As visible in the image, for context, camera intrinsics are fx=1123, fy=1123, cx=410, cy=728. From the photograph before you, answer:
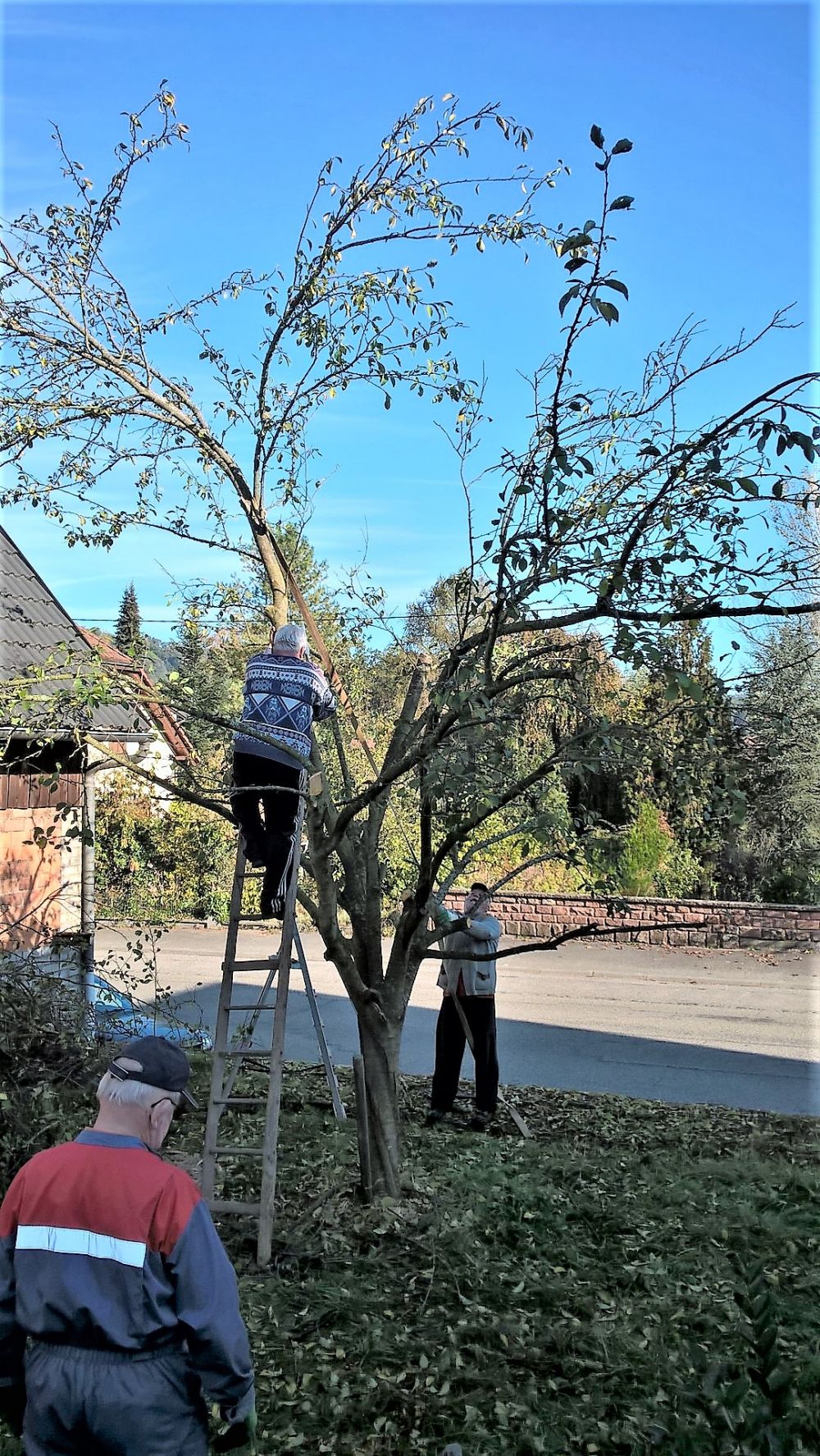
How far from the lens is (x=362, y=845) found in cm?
675

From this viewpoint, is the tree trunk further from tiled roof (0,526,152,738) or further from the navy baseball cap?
the navy baseball cap

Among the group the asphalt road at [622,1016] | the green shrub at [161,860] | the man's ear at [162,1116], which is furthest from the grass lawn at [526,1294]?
the green shrub at [161,860]

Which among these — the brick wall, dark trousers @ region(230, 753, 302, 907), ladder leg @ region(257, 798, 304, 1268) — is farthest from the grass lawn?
the brick wall

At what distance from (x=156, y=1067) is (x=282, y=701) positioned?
10.9 ft

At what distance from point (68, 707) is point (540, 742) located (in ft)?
21.9

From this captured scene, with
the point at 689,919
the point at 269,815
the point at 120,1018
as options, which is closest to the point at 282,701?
the point at 269,815

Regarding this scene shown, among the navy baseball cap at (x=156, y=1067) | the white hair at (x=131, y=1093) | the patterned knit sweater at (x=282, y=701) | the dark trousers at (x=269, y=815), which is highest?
the patterned knit sweater at (x=282, y=701)

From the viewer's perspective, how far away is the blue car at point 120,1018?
774 centimetres

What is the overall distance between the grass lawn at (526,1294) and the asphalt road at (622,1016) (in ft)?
8.46

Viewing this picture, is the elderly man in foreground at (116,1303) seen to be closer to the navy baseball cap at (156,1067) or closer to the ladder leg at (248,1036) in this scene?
the navy baseball cap at (156,1067)

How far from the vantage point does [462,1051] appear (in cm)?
844

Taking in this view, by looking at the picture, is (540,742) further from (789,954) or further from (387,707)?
(789,954)

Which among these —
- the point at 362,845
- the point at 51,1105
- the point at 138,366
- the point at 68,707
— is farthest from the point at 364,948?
the point at 138,366

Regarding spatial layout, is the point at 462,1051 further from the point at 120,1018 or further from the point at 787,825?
the point at 787,825
